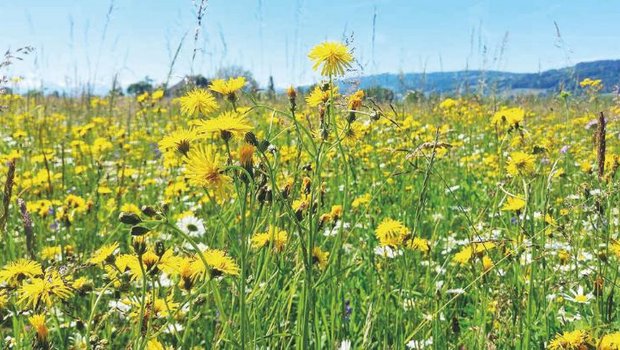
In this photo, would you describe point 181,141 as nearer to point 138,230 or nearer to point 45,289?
point 138,230

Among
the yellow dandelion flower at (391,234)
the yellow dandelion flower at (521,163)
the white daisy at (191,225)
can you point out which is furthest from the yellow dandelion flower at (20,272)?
the yellow dandelion flower at (521,163)

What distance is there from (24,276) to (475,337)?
3.34 feet

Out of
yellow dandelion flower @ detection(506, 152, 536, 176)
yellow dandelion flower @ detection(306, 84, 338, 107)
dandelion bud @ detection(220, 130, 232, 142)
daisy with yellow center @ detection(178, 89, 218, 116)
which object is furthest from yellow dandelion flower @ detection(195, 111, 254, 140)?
yellow dandelion flower @ detection(506, 152, 536, 176)

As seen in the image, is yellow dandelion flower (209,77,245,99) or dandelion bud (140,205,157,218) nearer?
dandelion bud (140,205,157,218)

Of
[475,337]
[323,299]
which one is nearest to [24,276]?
[323,299]

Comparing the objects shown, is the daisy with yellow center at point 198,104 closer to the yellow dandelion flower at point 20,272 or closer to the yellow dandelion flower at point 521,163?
the yellow dandelion flower at point 20,272

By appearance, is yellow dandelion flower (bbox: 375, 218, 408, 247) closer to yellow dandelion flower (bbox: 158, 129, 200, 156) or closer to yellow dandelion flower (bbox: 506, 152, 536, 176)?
yellow dandelion flower (bbox: 506, 152, 536, 176)

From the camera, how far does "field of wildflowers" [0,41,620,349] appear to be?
3.03 ft

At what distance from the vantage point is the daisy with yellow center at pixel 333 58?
116 centimetres

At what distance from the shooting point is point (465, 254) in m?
1.53

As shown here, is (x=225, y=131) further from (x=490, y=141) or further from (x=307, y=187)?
(x=490, y=141)

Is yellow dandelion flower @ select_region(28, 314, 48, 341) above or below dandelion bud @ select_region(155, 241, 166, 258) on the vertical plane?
below

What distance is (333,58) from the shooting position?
116 centimetres

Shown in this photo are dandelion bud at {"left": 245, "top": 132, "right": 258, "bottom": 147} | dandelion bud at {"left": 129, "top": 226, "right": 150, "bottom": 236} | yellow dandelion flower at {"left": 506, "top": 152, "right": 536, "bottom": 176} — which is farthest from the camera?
yellow dandelion flower at {"left": 506, "top": 152, "right": 536, "bottom": 176}
